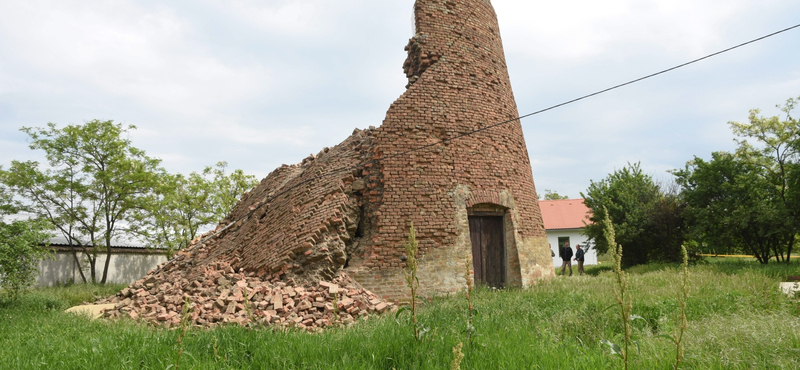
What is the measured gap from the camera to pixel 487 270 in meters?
8.75

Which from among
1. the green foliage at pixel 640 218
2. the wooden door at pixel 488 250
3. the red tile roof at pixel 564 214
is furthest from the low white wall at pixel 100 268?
the red tile roof at pixel 564 214

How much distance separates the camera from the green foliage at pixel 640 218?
17984 millimetres

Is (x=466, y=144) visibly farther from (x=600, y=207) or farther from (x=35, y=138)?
(x=35, y=138)

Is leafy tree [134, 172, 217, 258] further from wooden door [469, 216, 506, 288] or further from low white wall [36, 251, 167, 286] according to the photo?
wooden door [469, 216, 506, 288]

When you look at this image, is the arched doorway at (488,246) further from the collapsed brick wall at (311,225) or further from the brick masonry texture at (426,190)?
the collapsed brick wall at (311,225)

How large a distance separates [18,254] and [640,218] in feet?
68.6

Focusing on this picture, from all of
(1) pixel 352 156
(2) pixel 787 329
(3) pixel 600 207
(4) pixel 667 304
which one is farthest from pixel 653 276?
(3) pixel 600 207

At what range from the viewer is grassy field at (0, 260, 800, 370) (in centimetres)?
363

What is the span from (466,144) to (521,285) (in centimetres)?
307

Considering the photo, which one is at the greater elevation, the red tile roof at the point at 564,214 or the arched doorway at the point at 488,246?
the red tile roof at the point at 564,214

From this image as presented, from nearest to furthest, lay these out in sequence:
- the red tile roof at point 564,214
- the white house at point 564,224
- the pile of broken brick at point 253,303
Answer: the pile of broken brick at point 253,303 < the white house at point 564,224 < the red tile roof at point 564,214

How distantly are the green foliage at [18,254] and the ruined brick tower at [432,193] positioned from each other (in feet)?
11.0

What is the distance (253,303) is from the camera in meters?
6.94

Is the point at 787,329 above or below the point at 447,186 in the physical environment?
below
